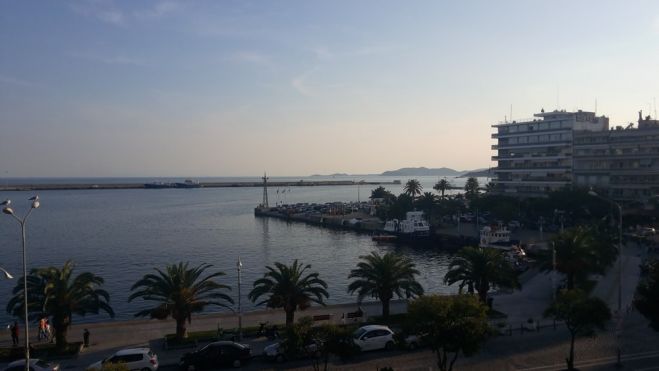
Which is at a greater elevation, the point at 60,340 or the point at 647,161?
the point at 647,161

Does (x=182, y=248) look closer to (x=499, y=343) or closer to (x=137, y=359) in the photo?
(x=137, y=359)

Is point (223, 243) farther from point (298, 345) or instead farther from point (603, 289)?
point (298, 345)

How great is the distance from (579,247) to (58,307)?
3165 cm

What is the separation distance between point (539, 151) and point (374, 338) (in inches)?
3352

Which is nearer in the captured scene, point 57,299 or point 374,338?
point 374,338

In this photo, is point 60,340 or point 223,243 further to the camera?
point 223,243

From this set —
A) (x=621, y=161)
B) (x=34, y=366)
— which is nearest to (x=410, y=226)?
(x=621, y=161)

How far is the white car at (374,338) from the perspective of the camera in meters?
25.2

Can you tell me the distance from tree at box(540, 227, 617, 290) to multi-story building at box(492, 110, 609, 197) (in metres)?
60.6

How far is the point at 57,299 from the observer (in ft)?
87.4

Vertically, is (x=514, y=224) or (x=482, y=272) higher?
(x=482, y=272)

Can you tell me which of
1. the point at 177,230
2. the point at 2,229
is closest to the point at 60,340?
the point at 177,230

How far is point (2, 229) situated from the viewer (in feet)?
366

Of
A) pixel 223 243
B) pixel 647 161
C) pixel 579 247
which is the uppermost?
pixel 647 161
